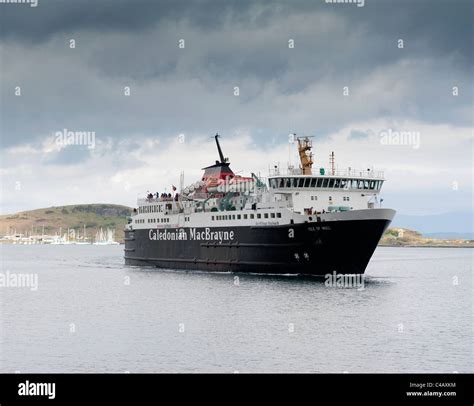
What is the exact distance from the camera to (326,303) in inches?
1692

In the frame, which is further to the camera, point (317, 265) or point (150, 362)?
point (317, 265)

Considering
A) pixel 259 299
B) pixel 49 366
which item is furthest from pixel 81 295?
pixel 49 366

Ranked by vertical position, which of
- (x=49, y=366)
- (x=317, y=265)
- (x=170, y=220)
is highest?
Answer: (x=170, y=220)

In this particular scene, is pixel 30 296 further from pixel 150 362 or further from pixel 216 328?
pixel 150 362

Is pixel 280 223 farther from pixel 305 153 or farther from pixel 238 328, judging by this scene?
pixel 238 328

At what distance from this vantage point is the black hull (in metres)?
51.7

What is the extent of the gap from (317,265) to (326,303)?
10.3 m

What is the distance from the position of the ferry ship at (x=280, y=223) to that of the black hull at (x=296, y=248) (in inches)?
2.8

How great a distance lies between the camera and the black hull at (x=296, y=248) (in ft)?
170

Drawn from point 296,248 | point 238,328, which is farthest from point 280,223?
point 238,328

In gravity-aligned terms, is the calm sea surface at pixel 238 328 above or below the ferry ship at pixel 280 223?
below

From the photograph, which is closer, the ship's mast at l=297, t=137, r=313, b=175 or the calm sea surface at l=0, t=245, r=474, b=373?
the calm sea surface at l=0, t=245, r=474, b=373

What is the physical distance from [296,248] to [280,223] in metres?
2.42

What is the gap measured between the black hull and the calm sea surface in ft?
4.80
